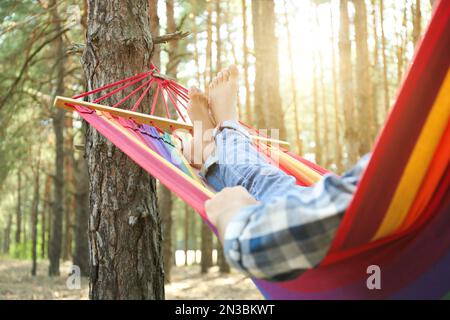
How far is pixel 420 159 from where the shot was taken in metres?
0.75

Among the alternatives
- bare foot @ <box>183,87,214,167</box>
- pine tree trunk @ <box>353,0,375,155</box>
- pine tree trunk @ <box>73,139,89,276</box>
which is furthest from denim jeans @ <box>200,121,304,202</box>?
pine tree trunk @ <box>73,139,89,276</box>

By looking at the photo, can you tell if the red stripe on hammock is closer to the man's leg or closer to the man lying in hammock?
the man lying in hammock

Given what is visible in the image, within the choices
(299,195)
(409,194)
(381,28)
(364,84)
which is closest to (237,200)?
(299,195)

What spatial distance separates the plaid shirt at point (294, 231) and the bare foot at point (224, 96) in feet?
3.32

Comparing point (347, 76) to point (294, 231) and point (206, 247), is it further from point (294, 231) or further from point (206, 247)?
point (294, 231)

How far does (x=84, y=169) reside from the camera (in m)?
6.11

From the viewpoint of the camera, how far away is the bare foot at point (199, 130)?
175 centimetres

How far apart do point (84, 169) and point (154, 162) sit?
503 cm

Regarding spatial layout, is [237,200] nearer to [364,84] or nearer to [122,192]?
[122,192]

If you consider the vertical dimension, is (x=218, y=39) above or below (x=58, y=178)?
above

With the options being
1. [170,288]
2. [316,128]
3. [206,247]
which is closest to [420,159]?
[170,288]

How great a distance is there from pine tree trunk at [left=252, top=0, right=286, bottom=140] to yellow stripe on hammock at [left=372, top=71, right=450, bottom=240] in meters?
3.98

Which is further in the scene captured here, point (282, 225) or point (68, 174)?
point (68, 174)

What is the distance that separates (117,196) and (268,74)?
326cm
